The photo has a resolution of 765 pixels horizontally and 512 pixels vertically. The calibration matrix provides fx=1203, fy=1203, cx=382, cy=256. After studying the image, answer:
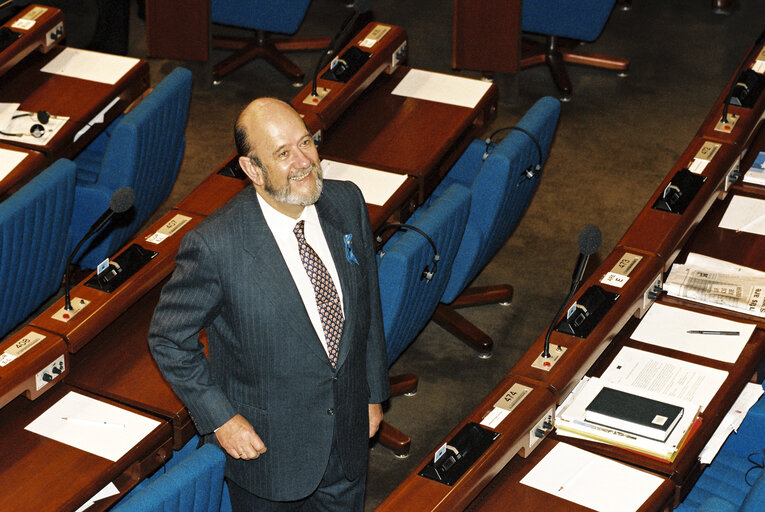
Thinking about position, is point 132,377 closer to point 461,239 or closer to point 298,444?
point 298,444

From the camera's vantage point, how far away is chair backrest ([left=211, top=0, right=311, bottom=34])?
652cm

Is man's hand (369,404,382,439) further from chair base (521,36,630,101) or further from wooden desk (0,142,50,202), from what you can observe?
chair base (521,36,630,101)

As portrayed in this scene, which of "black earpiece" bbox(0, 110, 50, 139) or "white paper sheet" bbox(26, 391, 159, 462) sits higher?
"black earpiece" bbox(0, 110, 50, 139)

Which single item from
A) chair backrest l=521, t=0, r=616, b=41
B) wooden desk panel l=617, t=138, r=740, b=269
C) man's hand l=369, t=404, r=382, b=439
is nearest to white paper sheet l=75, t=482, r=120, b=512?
man's hand l=369, t=404, r=382, b=439

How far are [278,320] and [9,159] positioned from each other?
2365mm

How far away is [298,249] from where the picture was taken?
2.97 meters

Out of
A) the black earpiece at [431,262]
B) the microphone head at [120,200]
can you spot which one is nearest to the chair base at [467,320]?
the black earpiece at [431,262]

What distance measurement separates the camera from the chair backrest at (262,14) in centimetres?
652

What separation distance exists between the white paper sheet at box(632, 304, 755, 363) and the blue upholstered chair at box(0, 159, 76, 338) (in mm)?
2139

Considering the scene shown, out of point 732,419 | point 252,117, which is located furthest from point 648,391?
point 252,117

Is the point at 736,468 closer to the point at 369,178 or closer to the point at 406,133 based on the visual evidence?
the point at 369,178

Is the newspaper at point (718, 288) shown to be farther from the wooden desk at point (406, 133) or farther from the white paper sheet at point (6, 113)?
the white paper sheet at point (6, 113)

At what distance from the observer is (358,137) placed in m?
5.04

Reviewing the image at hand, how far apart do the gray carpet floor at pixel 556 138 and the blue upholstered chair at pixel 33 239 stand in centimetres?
121
